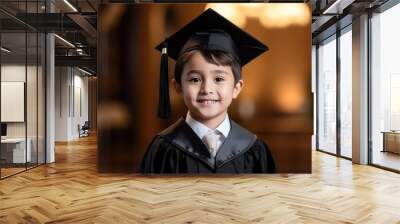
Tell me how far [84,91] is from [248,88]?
14.2 meters

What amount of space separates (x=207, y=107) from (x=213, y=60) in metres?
0.76

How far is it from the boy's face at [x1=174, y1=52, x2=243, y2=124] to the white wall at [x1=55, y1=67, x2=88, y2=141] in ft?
33.5

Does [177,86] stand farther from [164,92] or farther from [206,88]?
[206,88]

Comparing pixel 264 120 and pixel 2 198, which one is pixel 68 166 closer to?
pixel 2 198

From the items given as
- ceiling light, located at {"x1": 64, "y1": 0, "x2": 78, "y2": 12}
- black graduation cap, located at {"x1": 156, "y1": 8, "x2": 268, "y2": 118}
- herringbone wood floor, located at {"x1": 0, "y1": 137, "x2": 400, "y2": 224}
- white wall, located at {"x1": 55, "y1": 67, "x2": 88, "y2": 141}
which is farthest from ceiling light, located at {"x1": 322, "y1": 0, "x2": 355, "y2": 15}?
white wall, located at {"x1": 55, "y1": 67, "x2": 88, "y2": 141}

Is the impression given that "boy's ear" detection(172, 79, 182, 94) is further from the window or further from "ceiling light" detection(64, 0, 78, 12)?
the window

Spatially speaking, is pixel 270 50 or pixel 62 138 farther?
pixel 62 138

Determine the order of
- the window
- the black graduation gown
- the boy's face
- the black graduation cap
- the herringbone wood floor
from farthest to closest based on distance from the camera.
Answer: the window, the black graduation gown, the black graduation cap, the boy's face, the herringbone wood floor

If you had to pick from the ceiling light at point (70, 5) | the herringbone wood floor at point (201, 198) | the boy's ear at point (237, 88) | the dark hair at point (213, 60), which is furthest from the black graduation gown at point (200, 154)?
the ceiling light at point (70, 5)

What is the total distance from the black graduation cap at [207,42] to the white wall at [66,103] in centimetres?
1002

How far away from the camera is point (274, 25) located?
662cm

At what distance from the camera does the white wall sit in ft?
50.6

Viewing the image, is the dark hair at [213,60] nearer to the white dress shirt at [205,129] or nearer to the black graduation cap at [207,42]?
the black graduation cap at [207,42]

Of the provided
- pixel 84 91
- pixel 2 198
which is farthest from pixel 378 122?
pixel 84 91
